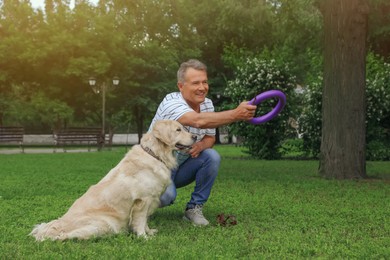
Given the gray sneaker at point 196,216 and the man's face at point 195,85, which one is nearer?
the man's face at point 195,85

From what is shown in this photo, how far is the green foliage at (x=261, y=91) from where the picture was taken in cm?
1877

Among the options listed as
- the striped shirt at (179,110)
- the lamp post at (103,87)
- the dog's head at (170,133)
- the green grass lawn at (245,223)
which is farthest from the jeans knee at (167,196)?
the lamp post at (103,87)

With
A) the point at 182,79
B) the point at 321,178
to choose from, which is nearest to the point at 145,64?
the point at 321,178

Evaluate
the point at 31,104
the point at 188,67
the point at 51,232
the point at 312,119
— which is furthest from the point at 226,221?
the point at 31,104

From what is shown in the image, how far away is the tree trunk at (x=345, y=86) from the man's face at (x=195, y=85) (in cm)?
590

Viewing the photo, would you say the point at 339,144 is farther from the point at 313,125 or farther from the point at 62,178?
the point at 313,125

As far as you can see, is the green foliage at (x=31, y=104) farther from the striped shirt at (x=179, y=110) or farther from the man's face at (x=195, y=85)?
the man's face at (x=195, y=85)

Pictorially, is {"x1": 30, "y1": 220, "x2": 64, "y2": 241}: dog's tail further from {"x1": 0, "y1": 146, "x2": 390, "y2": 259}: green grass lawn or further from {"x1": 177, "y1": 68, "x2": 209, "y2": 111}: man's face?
{"x1": 177, "y1": 68, "x2": 209, "y2": 111}: man's face

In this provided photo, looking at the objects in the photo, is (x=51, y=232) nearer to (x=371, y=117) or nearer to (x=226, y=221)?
(x=226, y=221)

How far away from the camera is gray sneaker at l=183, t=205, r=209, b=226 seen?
591 centimetres

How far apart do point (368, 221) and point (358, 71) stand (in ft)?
17.6

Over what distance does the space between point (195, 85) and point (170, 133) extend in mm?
706

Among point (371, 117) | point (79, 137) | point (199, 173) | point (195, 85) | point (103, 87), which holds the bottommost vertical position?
point (79, 137)

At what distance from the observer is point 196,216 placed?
5992 millimetres
